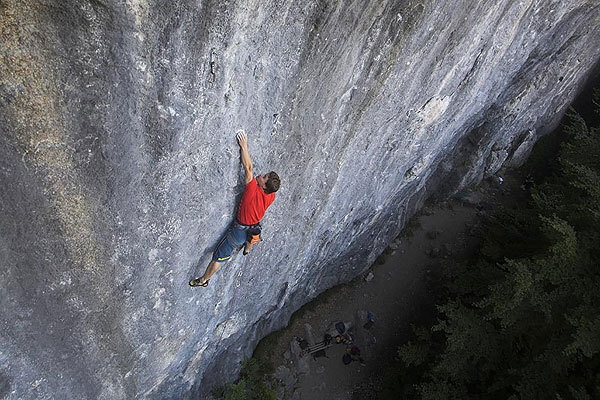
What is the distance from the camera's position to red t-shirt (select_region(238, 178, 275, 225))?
5.30 meters

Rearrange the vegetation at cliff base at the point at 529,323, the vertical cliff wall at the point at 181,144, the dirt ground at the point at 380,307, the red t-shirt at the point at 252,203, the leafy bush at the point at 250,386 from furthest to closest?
the dirt ground at the point at 380,307
the leafy bush at the point at 250,386
the vegetation at cliff base at the point at 529,323
the red t-shirt at the point at 252,203
the vertical cliff wall at the point at 181,144

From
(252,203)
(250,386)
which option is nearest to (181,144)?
(252,203)

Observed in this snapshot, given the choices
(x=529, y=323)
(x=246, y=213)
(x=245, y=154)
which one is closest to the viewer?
(x=245, y=154)

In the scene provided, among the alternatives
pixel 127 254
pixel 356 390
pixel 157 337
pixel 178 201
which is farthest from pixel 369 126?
pixel 356 390

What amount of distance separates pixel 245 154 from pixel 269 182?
42 centimetres

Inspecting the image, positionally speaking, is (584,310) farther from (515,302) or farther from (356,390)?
(356,390)

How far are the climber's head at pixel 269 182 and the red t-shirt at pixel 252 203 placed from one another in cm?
7

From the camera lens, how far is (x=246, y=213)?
550 cm

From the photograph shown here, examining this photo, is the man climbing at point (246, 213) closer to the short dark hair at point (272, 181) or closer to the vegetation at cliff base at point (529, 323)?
the short dark hair at point (272, 181)

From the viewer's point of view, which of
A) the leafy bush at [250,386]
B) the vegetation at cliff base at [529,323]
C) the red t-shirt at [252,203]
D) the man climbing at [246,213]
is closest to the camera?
the man climbing at [246,213]

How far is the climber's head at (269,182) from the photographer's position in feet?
16.9

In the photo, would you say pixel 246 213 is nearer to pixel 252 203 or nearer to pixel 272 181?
pixel 252 203

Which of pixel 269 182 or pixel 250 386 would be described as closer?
pixel 269 182

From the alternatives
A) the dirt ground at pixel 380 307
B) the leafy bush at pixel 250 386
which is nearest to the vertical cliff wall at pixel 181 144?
the leafy bush at pixel 250 386
